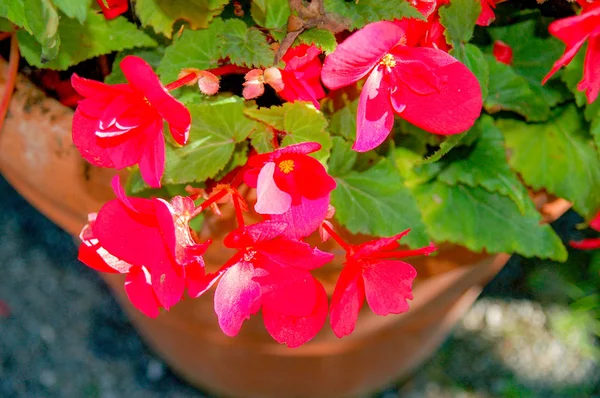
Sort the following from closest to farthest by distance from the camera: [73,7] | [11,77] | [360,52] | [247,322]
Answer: [360,52], [73,7], [11,77], [247,322]

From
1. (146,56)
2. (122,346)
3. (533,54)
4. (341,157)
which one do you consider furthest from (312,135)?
(122,346)

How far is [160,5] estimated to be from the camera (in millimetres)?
565

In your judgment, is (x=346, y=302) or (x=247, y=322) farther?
(x=247, y=322)

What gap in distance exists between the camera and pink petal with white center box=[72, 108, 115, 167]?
47 cm

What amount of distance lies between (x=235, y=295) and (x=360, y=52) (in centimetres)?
Answer: 17

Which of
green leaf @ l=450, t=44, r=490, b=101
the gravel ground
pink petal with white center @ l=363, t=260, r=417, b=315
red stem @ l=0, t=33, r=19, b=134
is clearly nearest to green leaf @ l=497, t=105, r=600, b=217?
green leaf @ l=450, t=44, r=490, b=101

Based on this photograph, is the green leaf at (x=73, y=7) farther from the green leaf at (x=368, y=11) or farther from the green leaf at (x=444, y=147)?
the green leaf at (x=444, y=147)

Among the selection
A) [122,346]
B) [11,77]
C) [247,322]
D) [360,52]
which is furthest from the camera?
[122,346]

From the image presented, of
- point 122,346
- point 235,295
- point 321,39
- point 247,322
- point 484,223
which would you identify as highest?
point 321,39

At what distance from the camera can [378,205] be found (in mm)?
595

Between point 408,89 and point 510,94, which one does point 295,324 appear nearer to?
point 408,89

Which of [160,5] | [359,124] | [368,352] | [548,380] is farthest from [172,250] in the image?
[548,380]

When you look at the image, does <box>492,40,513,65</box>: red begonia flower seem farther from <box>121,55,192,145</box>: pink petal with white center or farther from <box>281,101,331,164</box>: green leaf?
<box>121,55,192,145</box>: pink petal with white center

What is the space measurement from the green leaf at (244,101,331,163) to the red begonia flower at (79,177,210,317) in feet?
0.32
